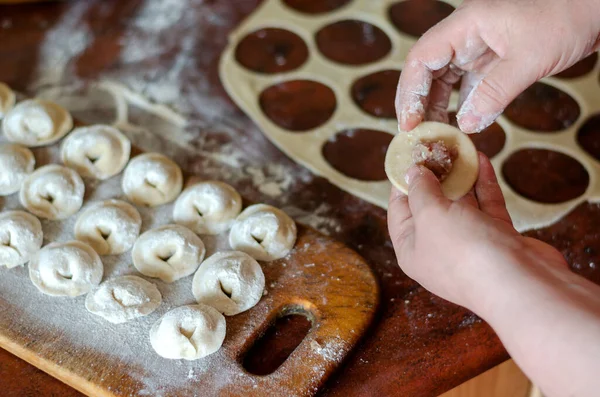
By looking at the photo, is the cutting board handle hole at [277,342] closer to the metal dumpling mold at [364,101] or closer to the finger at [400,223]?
the finger at [400,223]

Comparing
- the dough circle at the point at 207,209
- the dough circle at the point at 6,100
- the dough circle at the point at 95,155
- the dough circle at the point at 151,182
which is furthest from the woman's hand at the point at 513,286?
the dough circle at the point at 6,100

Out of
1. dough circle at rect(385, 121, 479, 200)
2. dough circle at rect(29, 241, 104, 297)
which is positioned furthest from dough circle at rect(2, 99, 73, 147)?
dough circle at rect(385, 121, 479, 200)

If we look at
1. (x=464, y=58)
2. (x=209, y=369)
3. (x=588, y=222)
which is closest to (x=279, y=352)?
(x=209, y=369)

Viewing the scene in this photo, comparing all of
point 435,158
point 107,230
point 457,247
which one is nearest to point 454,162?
point 435,158

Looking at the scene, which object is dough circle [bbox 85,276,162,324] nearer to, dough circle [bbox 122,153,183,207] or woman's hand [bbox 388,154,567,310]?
dough circle [bbox 122,153,183,207]

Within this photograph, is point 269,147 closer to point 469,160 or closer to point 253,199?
point 253,199

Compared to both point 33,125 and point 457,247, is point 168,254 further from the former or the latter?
point 457,247
